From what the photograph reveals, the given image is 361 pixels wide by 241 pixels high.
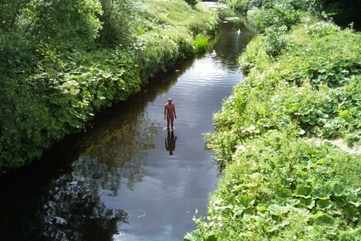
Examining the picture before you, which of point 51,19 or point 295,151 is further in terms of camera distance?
point 51,19

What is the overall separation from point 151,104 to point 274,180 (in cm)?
1450

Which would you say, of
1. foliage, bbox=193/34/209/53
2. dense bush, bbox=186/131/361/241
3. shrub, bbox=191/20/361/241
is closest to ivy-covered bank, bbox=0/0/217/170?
shrub, bbox=191/20/361/241

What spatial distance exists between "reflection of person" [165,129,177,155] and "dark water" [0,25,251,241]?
0.13 ft

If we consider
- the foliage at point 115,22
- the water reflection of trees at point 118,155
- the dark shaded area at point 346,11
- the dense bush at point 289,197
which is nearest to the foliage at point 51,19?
the water reflection of trees at point 118,155

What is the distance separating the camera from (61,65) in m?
21.1

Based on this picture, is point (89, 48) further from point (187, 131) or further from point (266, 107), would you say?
point (266, 107)

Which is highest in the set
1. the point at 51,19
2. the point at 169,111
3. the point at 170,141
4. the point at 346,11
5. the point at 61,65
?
the point at 346,11

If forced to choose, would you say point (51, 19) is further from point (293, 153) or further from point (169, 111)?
point (293, 153)

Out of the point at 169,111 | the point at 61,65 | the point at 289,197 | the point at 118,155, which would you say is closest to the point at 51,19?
the point at 61,65

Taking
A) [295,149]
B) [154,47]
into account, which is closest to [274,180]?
[295,149]

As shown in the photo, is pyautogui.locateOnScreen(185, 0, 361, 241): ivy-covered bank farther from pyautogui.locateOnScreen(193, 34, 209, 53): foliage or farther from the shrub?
pyautogui.locateOnScreen(193, 34, 209, 53): foliage

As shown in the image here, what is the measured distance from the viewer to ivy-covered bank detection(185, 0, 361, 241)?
10744 mm

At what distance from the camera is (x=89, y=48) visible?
87.7ft

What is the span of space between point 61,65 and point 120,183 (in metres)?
6.34
